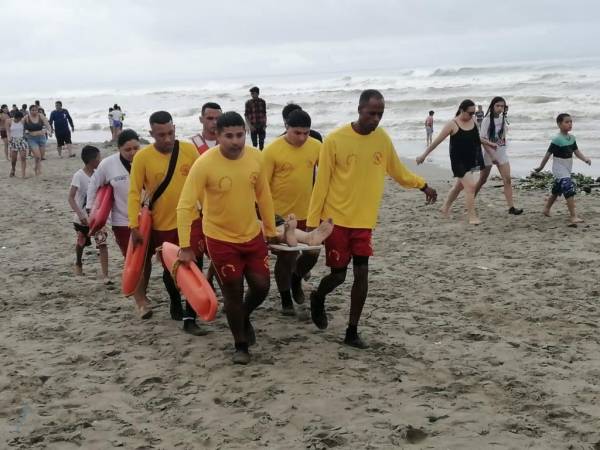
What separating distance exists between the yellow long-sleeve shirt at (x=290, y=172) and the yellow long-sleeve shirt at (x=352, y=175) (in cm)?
65

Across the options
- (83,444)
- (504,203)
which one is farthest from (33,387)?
(504,203)

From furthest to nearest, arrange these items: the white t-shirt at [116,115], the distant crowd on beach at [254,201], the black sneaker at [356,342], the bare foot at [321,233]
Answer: the white t-shirt at [116,115] < the black sneaker at [356,342] < the bare foot at [321,233] < the distant crowd on beach at [254,201]

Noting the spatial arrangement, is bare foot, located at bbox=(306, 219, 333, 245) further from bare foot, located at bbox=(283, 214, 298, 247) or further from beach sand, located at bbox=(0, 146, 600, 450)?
beach sand, located at bbox=(0, 146, 600, 450)

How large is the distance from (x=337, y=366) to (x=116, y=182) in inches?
103

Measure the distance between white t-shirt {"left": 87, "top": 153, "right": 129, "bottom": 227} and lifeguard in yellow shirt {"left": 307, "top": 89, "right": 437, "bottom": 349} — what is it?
6.31 ft

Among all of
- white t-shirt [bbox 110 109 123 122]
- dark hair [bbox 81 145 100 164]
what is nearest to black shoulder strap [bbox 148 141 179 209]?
dark hair [bbox 81 145 100 164]

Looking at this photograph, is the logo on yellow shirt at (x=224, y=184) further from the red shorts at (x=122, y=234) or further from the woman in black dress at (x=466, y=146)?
the woman in black dress at (x=466, y=146)

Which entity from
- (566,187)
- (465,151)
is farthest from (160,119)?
(566,187)

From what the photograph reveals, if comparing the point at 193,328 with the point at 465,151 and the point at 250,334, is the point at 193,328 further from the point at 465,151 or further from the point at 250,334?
the point at 465,151

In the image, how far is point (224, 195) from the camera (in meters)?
4.47

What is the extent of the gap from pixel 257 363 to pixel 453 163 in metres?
5.69

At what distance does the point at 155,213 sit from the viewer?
5.33m

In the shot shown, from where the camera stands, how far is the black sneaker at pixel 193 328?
536cm

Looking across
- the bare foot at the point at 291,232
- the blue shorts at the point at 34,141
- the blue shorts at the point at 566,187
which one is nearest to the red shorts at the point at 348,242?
the bare foot at the point at 291,232
